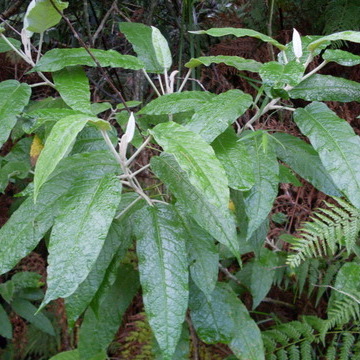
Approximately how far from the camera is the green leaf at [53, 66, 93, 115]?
885 mm

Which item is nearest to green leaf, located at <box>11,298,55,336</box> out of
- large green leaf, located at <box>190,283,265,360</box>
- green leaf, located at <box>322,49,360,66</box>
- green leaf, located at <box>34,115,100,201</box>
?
large green leaf, located at <box>190,283,265,360</box>

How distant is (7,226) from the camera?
881mm

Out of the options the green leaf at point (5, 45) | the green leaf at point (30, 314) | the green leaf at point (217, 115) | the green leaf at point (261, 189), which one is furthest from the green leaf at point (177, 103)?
the green leaf at point (30, 314)

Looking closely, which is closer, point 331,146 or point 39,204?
point 331,146

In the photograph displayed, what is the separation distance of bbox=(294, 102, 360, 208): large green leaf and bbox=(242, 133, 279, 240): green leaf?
0.30 feet

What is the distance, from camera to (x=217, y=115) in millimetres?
804

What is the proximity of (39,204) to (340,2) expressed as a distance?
4.87ft

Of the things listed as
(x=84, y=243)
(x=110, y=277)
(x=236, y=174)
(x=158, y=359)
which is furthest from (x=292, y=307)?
(x=84, y=243)

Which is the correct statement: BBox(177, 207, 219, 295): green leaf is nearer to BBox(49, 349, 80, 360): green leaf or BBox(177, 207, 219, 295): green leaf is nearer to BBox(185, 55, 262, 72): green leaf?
BBox(185, 55, 262, 72): green leaf

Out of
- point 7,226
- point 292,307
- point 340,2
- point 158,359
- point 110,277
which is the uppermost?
point 340,2

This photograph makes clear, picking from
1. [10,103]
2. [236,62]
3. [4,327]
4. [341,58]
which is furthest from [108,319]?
[4,327]

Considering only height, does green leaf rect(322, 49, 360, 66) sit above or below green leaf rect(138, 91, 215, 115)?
above

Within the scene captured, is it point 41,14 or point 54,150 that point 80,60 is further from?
point 54,150

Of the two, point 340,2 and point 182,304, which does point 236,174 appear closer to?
point 182,304
